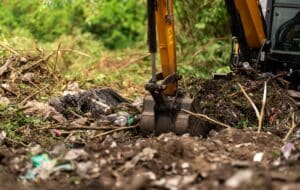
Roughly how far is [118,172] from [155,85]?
1248mm

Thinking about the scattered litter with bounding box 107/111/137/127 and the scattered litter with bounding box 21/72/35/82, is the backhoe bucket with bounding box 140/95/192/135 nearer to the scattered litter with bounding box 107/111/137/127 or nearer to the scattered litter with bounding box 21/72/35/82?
the scattered litter with bounding box 107/111/137/127

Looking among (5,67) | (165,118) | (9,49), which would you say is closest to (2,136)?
(165,118)

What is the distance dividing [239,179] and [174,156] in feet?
3.37

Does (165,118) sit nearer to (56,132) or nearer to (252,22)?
(56,132)

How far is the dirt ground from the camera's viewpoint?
4180 millimetres

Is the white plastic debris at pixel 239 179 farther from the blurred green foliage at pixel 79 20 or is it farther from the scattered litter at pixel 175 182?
the blurred green foliage at pixel 79 20

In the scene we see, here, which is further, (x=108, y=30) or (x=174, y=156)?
(x=108, y=30)

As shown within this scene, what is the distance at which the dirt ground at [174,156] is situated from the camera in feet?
13.7

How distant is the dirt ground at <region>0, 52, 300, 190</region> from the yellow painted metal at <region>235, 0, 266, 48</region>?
1.00 metres

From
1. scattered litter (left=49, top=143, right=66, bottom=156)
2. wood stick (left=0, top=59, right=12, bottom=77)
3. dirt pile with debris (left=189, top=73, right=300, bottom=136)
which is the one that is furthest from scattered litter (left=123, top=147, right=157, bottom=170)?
wood stick (left=0, top=59, right=12, bottom=77)

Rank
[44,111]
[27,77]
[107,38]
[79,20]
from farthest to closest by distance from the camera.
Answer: [107,38] → [79,20] → [27,77] → [44,111]

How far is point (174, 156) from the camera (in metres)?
4.85

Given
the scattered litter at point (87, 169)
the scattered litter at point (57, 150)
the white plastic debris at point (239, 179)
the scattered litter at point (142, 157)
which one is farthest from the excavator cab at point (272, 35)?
the white plastic debris at point (239, 179)

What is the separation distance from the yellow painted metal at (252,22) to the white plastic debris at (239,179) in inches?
133
